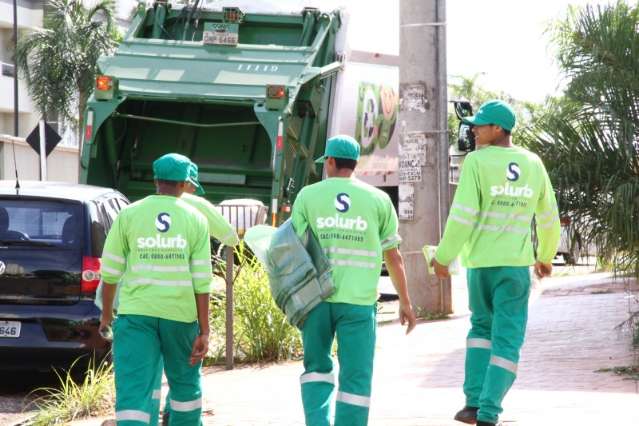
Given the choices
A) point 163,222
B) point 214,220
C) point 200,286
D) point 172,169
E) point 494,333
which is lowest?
point 494,333

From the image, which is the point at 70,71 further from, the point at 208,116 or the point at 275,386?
the point at 275,386

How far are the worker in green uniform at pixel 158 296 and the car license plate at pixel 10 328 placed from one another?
3.20 metres

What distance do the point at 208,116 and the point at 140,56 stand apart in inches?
45.3

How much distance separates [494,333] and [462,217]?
2.12 feet

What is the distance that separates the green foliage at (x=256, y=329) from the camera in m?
11.0

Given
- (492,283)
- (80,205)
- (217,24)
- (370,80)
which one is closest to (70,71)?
(370,80)

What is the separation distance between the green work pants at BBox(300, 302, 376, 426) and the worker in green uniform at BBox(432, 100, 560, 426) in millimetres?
854

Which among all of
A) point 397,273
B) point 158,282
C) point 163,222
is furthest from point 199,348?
point 397,273

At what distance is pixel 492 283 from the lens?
23.8ft

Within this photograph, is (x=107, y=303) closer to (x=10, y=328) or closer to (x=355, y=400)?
(x=355, y=400)

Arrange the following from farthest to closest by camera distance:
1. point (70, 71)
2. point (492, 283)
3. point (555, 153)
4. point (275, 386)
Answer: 1. point (70, 71)
2. point (555, 153)
3. point (275, 386)
4. point (492, 283)

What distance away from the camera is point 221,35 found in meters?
16.1

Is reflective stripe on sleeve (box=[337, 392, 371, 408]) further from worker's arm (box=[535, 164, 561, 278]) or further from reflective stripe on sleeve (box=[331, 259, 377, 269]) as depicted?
worker's arm (box=[535, 164, 561, 278])

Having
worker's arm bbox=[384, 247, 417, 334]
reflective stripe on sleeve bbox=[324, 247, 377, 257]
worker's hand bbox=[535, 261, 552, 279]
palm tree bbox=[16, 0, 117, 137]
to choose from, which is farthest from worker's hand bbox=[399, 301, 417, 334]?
palm tree bbox=[16, 0, 117, 137]
